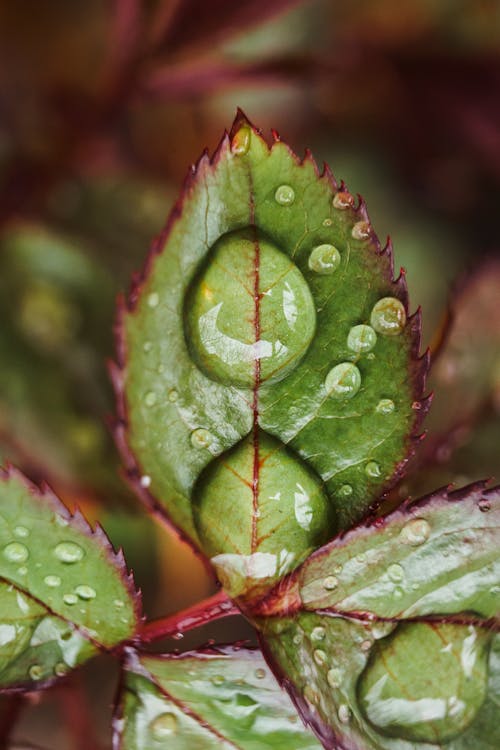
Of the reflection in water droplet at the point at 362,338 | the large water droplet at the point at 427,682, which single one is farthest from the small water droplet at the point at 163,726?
the reflection in water droplet at the point at 362,338

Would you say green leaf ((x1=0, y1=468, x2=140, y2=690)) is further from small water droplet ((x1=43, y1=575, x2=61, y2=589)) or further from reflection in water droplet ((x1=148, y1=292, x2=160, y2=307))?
reflection in water droplet ((x1=148, y1=292, x2=160, y2=307))

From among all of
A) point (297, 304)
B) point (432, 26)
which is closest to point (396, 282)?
point (297, 304)

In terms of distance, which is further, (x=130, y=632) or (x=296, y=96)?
(x=296, y=96)

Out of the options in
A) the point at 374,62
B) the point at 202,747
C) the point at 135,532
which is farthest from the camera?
the point at 374,62

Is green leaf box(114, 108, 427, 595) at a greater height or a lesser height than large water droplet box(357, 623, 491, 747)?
greater

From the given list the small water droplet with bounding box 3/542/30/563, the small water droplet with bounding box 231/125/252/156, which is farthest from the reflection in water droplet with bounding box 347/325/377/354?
the small water droplet with bounding box 3/542/30/563

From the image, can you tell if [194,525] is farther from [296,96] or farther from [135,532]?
[296,96]
